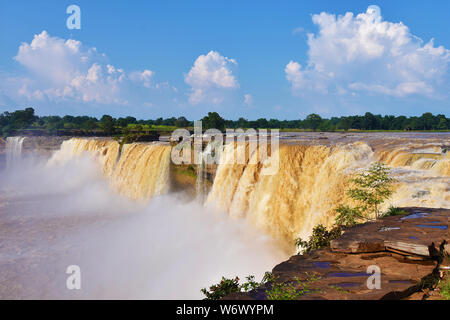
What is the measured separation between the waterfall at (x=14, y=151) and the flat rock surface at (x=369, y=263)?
1758 inches

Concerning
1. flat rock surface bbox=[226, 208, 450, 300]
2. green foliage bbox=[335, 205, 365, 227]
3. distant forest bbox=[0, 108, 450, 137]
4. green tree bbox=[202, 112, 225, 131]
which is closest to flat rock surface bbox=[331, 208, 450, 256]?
flat rock surface bbox=[226, 208, 450, 300]

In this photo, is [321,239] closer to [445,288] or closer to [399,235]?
[399,235]

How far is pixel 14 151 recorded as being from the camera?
134 feet

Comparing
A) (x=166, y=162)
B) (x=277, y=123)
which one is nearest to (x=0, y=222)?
(x=166, y=162)

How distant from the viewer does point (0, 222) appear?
1797 centimetres

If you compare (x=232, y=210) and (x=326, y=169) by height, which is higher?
(x=326, y=169)

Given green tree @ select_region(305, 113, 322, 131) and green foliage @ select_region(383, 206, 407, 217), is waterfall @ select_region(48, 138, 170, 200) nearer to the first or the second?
green foliage @ select_region(383, 206, 407, 217)

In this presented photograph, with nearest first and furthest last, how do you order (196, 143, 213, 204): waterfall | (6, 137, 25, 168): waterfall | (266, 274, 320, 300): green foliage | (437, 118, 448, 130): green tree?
(266, 274, 320, 300): green foliage
(196, 143, 213, 204): waterfall
(6, 137, 25, 168): waterfall
(437, 118, 448, 130): green tree

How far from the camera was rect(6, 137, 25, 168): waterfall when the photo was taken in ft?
132

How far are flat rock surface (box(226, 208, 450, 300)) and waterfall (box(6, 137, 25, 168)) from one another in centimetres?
4465

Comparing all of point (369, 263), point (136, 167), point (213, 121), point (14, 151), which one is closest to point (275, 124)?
point (213, 121)

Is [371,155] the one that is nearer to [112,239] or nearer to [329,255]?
[329,255]

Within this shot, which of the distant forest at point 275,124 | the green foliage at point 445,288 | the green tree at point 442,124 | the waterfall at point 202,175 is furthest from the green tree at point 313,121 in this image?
the green foliage at point 445,288
